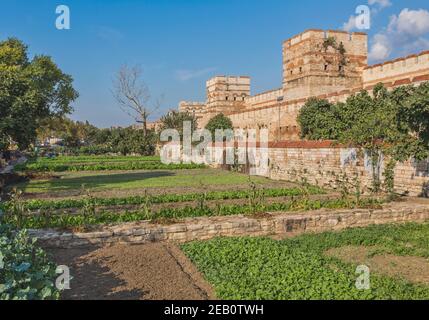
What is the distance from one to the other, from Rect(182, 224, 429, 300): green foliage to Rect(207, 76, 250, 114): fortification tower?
1679 inches

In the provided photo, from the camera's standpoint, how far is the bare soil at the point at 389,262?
625 centimetres

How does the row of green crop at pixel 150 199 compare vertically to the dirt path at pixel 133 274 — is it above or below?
above

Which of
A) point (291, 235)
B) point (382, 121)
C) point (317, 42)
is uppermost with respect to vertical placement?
point (317, 42)

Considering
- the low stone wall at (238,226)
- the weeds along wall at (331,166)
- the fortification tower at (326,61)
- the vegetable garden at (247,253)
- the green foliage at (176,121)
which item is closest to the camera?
the vegetable garden at (247,253)

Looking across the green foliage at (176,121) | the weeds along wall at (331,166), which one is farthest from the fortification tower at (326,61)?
the green foliage at (176,121)

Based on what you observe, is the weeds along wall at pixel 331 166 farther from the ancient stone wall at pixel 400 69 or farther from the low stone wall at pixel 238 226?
the ancient stone wall at pixel 400 69

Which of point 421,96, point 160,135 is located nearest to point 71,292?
point 421,96

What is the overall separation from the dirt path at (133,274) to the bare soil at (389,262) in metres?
2.83

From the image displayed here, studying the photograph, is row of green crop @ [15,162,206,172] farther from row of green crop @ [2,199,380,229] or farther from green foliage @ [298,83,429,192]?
row of green crop @ [2,199,380,229]

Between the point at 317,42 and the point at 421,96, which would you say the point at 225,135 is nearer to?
the point at 317,42

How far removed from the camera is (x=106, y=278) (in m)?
6.07

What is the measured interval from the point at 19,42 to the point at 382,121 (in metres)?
34.7

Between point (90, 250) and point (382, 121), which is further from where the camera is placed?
point (382, 121)

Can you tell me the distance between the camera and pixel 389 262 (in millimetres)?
6949
